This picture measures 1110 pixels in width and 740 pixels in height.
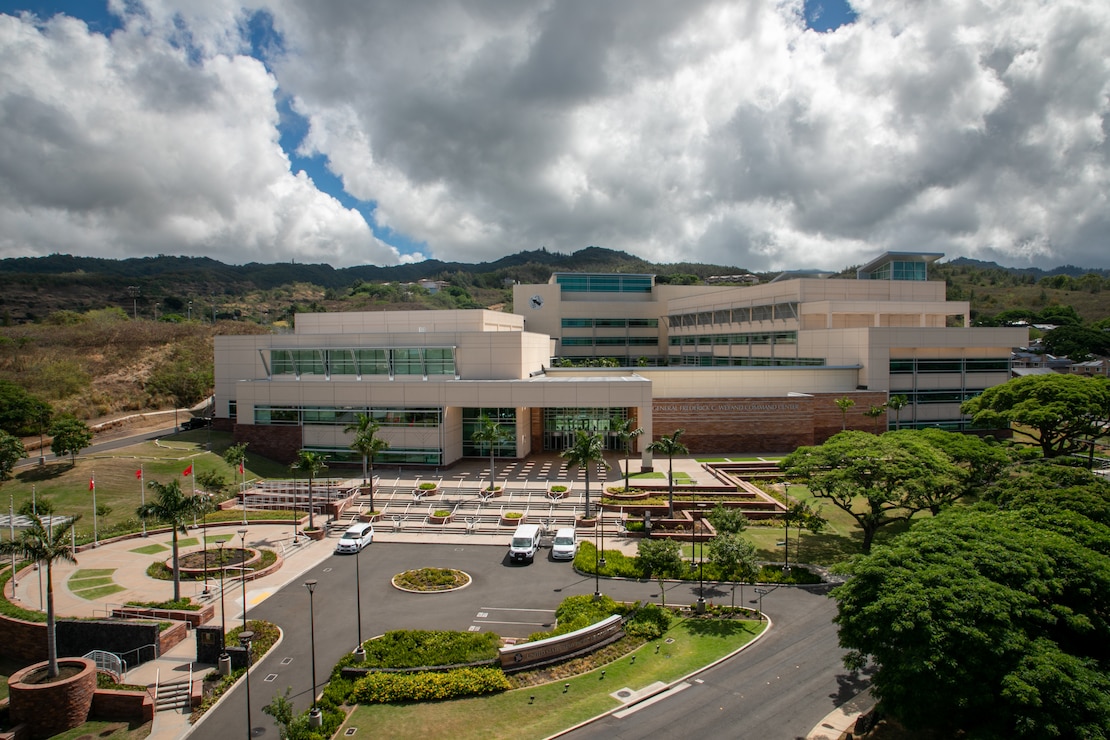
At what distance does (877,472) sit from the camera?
32531 millimetres

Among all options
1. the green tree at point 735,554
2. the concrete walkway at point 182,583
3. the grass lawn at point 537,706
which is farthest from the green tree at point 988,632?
the green tree at point 735,554

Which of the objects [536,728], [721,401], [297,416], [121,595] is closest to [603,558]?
[536,728]

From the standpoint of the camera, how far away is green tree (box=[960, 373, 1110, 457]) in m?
42.4

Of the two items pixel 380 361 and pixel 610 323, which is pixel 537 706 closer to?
pixel 380 361

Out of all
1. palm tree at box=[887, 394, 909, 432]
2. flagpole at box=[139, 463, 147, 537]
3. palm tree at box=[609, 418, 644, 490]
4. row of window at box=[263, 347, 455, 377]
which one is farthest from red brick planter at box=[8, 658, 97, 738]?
palm tree at box=[887, 394, 909, 432]

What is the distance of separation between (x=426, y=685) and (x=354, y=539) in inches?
609

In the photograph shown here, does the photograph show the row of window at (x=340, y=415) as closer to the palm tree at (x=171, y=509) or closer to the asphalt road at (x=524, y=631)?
the asphalt road at (x=524, y=631)

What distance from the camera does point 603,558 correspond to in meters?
32.7

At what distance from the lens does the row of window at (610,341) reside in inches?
3750

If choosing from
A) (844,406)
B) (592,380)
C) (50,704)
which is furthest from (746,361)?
(50,704)

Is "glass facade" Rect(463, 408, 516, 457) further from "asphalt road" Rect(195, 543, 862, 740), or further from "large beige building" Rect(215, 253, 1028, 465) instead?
"asphalt road" Rect(195, 543, 862, 740)

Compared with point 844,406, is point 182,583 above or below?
below

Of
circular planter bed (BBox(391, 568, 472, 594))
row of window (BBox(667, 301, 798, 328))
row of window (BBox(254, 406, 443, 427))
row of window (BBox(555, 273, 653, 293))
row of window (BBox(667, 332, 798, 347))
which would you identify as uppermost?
row of window (BBox(555, 273, 653, 293))

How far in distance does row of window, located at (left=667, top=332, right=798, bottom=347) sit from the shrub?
57.6m
